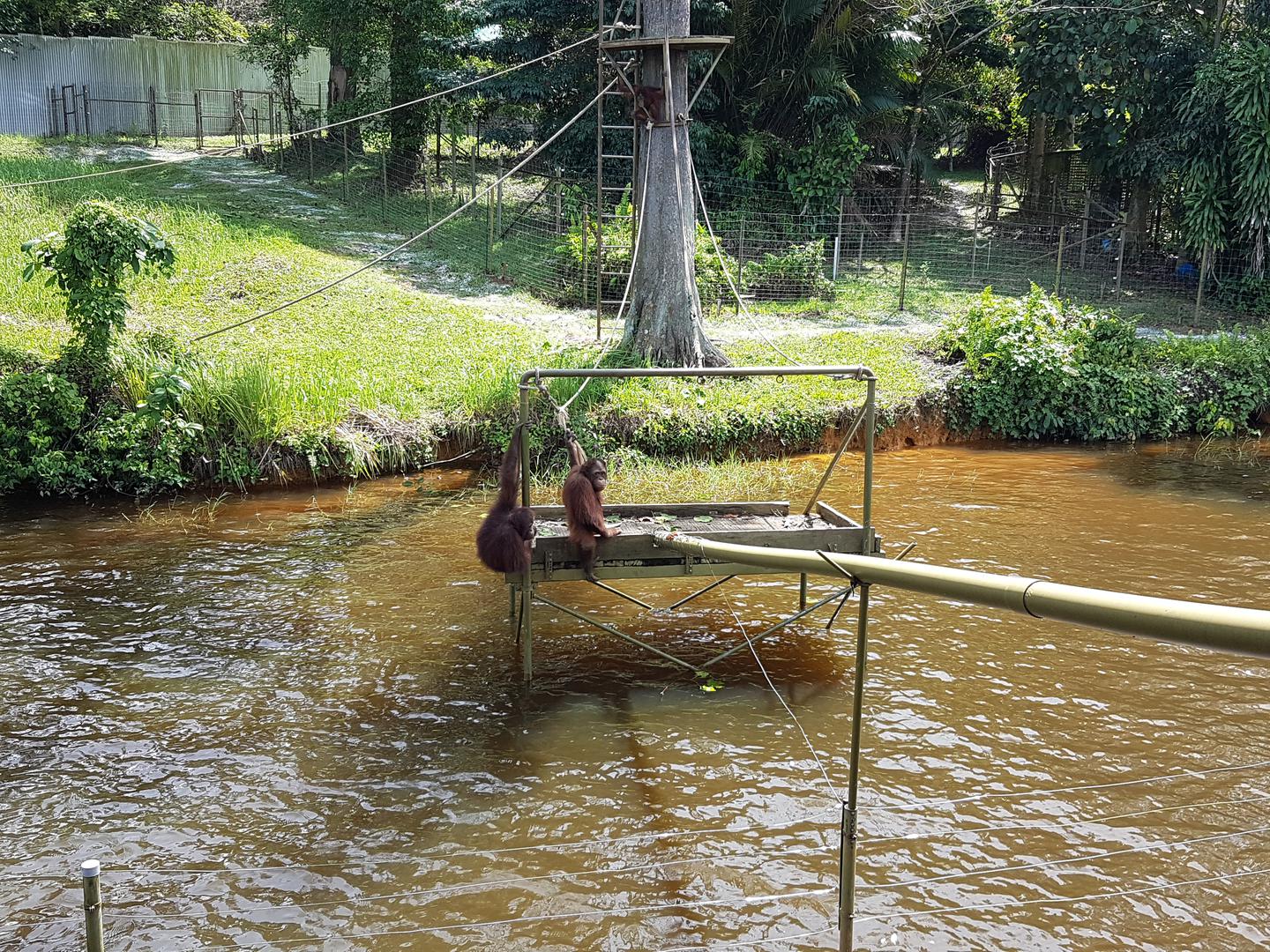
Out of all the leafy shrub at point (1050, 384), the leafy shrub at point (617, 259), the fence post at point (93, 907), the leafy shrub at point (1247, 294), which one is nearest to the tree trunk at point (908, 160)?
the leafy shrub at point (1247, 294)

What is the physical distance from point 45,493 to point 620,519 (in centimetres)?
668

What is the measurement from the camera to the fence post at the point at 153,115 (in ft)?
86.7

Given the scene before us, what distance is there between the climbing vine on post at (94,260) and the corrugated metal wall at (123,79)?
16393 millimetres

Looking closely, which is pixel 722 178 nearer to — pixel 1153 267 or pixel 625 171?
pixel 625 171

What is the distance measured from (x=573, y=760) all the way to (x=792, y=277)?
1369 cm

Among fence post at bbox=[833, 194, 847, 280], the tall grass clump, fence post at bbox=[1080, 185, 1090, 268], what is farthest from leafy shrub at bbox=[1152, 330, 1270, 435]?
fence post at bbox=[833, 194, 847, 280]

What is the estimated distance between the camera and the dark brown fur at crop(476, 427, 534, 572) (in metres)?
Result: 6.45

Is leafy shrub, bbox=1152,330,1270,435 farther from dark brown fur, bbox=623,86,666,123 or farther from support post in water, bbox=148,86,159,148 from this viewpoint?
support post in water, bbox=148,86,159,148

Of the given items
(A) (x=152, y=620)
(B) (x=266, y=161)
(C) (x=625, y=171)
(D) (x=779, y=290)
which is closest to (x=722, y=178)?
(C) (x=625, y=171)

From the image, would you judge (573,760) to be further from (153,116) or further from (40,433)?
(153,116)

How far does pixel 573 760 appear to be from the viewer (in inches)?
236

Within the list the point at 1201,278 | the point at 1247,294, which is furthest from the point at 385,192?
the point at 1247,294

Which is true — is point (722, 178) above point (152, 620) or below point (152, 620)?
above

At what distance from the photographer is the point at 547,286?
17.1 metres
